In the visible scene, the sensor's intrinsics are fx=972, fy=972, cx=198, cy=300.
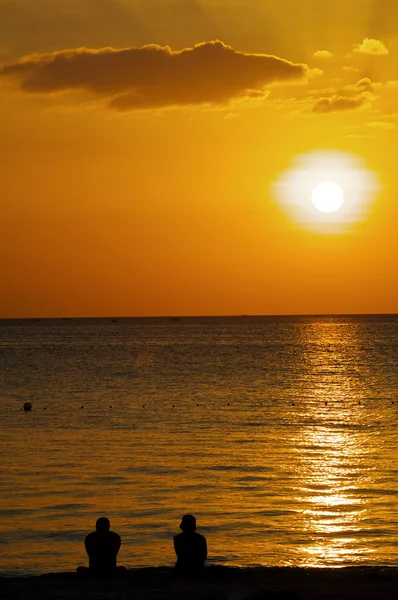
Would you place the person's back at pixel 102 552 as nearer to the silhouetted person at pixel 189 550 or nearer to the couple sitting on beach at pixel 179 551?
the couple sitting on beach at pixel 179 551

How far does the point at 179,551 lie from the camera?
65.7 feet

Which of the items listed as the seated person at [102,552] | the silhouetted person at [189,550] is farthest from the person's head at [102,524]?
the silhouetted person at [189,550]

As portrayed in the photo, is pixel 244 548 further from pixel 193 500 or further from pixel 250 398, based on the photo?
pixel 250 398

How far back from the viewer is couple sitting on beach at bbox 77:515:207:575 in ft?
65.1

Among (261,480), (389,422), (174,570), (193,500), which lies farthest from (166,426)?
(174,570)

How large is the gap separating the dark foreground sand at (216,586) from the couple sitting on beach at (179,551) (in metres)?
0.30

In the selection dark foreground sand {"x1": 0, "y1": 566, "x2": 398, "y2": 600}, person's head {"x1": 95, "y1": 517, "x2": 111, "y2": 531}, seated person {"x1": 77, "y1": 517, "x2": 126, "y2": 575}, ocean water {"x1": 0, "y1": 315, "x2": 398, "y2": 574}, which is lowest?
dark foreground sand {"x1": 0, "y1": 566, "x2": 398, "y2": 600}

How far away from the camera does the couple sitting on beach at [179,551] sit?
1984 cm

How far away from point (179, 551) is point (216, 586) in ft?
5.39

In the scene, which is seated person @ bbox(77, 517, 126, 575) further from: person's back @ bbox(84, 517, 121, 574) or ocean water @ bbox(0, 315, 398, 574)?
ocean water @ bbox(0, 315, 398, 574)

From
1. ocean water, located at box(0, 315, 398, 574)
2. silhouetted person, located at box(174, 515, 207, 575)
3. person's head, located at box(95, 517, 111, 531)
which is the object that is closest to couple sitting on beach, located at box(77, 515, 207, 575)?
silhouetted person, located at box(174, 515, 207, 575)

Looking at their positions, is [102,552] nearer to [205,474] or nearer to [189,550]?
[189,550]

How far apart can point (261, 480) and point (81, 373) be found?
242 ft

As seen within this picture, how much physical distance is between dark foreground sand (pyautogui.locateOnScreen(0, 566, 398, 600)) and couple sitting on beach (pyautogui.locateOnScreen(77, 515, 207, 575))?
0.97ft
